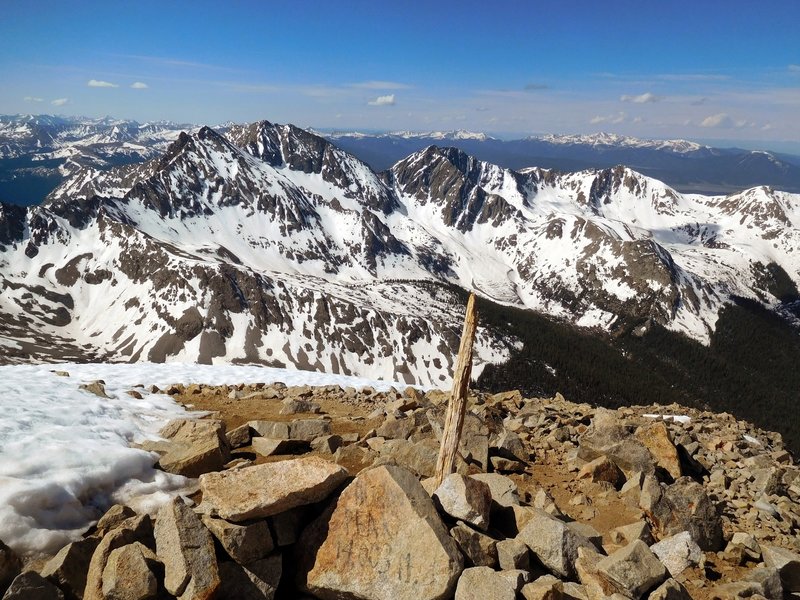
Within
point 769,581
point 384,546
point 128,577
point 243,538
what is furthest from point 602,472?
point 128,577

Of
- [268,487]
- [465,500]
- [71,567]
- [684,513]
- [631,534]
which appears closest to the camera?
[71,567]

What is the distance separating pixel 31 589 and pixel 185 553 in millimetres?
2608

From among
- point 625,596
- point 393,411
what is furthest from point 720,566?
point 393,411

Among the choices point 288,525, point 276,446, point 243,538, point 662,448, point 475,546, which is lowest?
point 662,448

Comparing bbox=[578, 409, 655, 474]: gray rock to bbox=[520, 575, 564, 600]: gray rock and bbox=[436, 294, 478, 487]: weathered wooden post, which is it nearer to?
bbox=[436, 294, 478, 487]: weathered wooden post

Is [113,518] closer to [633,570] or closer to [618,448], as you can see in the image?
[633,570]

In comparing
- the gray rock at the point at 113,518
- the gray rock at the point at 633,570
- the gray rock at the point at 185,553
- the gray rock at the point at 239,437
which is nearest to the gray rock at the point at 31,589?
the gray rock at the point at 185,553

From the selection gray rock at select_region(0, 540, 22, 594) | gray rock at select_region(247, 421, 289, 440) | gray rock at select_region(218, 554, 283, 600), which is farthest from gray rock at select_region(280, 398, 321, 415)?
gray rock at select_region(0, 540, 22, 594)

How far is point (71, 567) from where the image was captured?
9.20 meters

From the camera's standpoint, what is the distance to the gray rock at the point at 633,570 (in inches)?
410

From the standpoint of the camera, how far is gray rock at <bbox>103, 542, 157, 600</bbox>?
873 centimetres

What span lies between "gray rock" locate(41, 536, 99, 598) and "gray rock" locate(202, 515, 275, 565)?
235cm

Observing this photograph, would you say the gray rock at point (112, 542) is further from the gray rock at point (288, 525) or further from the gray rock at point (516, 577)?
the gray rock at point (516, 577)

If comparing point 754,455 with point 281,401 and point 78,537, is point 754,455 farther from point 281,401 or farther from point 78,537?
point 78,537
